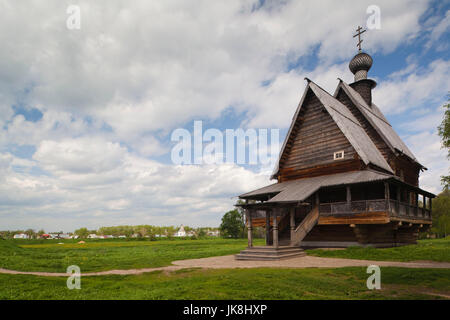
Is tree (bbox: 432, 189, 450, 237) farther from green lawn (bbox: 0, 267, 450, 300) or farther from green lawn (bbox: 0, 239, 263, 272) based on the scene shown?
green lawn (bbox: 0, 267, 450, 300)

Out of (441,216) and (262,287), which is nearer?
(262,287)

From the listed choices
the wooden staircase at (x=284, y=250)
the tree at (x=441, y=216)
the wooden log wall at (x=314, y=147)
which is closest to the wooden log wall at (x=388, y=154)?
the wooden log wall at (x=314, y=147)

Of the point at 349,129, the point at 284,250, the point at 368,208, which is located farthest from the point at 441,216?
the point at 284,250

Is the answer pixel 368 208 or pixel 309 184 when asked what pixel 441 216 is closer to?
pixel 309 184

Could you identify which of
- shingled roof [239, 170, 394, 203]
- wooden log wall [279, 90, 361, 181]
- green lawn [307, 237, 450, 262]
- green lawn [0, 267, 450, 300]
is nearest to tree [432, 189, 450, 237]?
wooden log wall [279, 90, 361, 181]

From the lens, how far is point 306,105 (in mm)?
25484

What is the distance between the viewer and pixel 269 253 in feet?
52.5

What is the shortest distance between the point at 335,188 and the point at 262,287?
46.7 feet

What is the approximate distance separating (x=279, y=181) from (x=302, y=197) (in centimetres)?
812

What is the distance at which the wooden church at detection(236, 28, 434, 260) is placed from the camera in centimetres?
1792

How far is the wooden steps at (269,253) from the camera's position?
1563 cm

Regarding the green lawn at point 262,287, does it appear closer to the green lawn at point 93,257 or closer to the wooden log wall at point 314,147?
the green lawn at point 93,257

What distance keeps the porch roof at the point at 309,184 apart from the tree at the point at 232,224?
5057 cm
